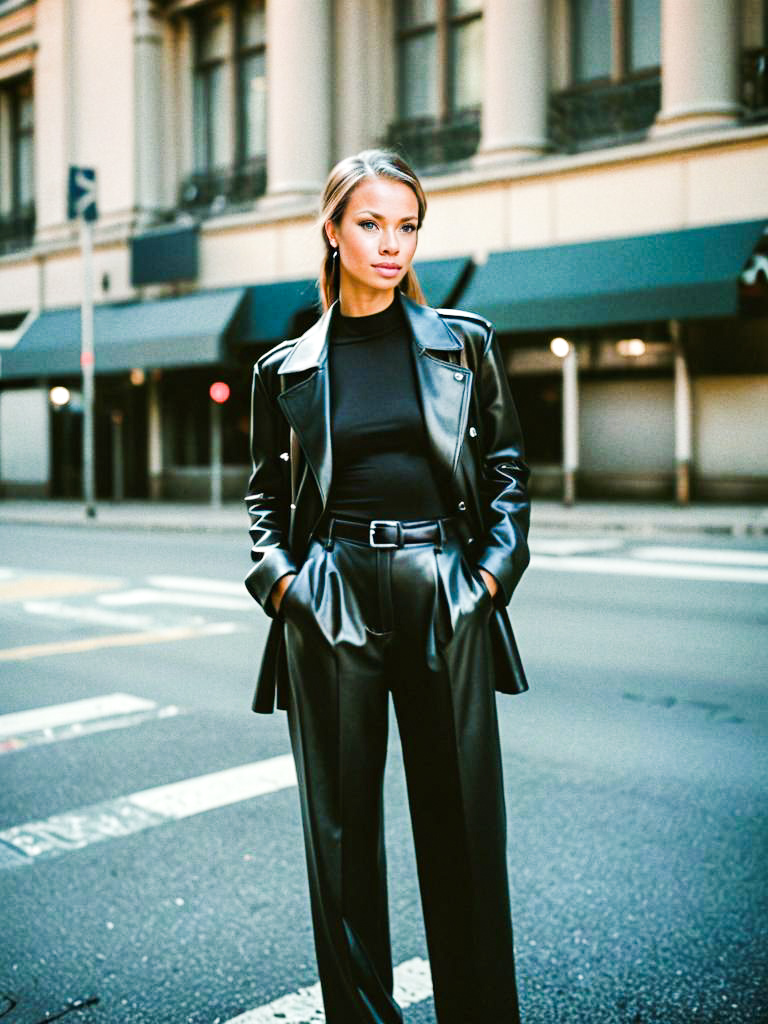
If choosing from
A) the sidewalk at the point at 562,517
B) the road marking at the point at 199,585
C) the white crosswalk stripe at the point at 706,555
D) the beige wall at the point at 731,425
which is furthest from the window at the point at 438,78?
the road marking at the point at 199,585

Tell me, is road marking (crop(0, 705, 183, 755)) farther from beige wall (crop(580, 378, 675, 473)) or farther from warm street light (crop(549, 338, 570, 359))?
beige wall (crop(580, 378, 675, 473))

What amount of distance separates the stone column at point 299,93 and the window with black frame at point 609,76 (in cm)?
535

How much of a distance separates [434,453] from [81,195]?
22822mm

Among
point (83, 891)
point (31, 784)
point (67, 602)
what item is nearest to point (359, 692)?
point (83, 891)

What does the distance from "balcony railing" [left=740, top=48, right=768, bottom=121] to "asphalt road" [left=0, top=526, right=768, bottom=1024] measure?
1382 cm

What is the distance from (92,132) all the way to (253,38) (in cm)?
512

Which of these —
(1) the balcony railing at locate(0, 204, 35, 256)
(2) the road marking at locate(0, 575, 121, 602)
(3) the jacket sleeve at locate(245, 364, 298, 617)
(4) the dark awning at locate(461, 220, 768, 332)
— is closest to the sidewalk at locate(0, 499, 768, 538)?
(4) the dark awning at locate(461, 220, 768, 332)

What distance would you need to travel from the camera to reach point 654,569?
498 inches

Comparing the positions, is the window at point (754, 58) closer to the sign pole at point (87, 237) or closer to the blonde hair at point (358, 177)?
the sign pole at point (87, 237)

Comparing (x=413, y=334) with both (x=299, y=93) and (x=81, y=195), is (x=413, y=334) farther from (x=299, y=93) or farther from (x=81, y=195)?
(x=299, y=93)

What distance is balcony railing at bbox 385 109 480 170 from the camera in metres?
23.8

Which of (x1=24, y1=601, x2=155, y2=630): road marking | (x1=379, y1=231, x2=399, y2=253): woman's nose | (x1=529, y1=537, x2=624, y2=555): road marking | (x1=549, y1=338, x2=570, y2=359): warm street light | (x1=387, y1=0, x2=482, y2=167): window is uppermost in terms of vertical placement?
(x1=387, y1=0, x2=482, y2=167): window

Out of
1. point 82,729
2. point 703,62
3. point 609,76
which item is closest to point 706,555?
point 82,729

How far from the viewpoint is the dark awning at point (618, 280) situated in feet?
60.8
